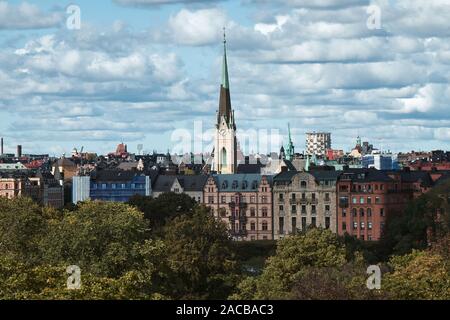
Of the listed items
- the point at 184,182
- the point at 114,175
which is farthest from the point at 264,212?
the point at 114,175

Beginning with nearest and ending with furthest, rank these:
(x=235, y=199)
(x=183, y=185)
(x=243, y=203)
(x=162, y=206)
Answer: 1. (x=162, y=206)
2. (x=243, y=203)
3. (x=235, y=199)
4. (x=183, y=185)

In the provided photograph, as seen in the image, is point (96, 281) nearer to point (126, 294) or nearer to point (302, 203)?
point (126, 294)

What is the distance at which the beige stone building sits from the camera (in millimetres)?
167875

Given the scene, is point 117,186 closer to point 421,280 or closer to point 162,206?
point 162,206

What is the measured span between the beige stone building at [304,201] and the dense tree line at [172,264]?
56.4 m

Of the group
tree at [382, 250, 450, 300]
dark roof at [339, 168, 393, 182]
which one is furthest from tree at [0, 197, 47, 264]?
dark roof at [339, 168, 393, 182]

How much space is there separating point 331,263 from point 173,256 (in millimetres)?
10063

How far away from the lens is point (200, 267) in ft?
297

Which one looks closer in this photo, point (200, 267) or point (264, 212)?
point (200, 267)

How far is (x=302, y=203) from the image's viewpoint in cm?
16900

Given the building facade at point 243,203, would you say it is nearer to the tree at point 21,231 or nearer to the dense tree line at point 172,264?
the dense tree line at point 172,264

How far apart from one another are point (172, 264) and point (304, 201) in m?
81.5

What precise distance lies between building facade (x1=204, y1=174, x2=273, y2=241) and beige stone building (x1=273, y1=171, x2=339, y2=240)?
5.23ft
